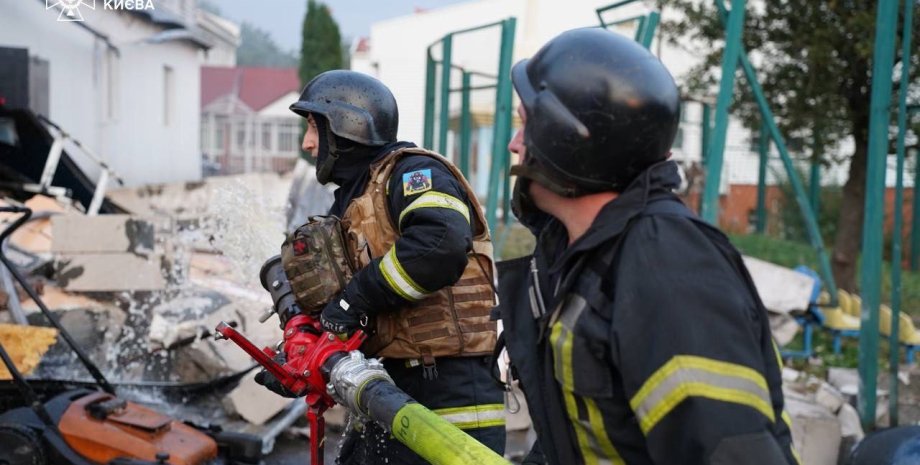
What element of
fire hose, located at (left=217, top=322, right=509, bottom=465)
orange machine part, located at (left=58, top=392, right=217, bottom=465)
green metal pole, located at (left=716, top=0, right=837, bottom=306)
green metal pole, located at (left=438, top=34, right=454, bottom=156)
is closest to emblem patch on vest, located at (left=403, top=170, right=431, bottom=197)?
fire hose, located at (left=217, top=322, right=509, bottom=465)

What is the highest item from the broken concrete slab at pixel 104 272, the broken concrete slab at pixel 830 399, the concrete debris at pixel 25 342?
the broken concrete slab at pixel 104 272

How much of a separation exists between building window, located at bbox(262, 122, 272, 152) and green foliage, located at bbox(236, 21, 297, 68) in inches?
3203

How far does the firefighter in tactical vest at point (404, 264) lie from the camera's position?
2873mm

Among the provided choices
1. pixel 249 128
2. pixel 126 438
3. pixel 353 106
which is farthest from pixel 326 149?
pixel 249 128

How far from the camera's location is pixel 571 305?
1594mm

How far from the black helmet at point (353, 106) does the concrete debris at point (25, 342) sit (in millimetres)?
2817

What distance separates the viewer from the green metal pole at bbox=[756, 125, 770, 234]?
13.1m

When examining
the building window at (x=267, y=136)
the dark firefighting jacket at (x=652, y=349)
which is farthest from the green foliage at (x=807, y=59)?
the building window at (x=267, y=136)

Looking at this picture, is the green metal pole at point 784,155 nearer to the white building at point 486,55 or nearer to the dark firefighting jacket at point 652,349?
the white building at point 486,55

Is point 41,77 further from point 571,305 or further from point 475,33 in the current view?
point 571,305

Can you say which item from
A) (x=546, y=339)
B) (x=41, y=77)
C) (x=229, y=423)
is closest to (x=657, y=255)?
(x=546, y=339)

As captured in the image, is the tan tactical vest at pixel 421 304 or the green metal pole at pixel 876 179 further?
the green metal pole at pixel 876 179

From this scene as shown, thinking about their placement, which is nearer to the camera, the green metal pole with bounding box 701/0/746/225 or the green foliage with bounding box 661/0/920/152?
the green metal pole with bounding box 701/0/746/225

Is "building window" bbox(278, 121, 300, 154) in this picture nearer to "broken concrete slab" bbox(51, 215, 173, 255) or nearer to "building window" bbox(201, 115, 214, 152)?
"building window" bbox(201, 115, 214, 152)
